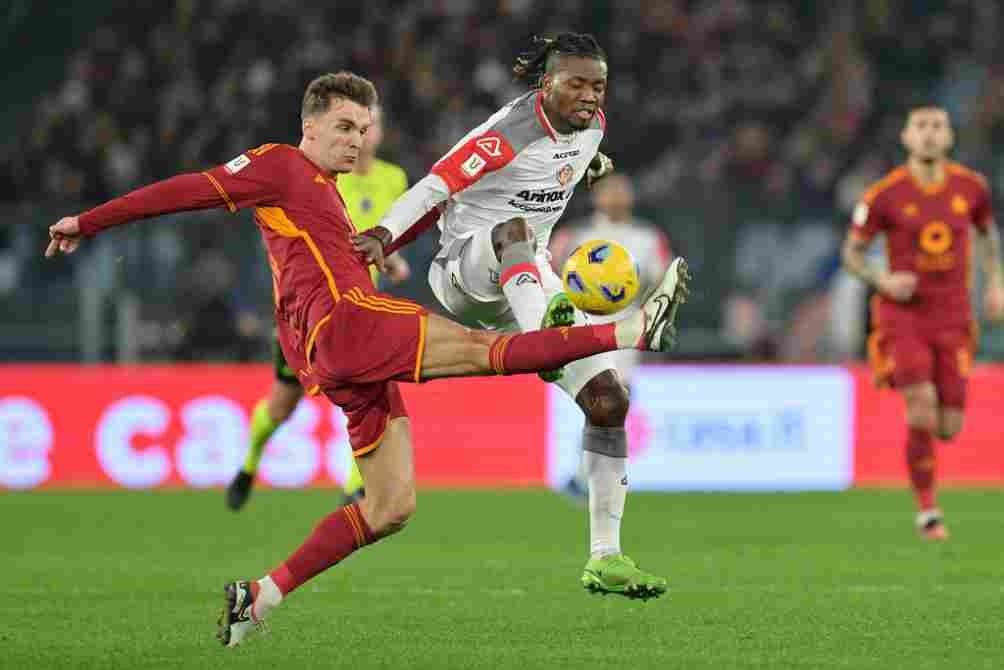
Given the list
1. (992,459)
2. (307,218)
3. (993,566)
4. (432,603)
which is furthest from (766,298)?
(307,218)

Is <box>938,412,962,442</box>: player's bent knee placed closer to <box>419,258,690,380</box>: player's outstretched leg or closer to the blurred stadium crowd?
the blurred stadium crowd

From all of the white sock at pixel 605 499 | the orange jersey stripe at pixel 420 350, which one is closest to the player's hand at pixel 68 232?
the orange jersey stripe at pixel 420 350

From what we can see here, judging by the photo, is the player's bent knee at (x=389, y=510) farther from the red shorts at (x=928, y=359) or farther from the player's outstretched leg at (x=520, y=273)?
the red shorts at (x=928, y=359)

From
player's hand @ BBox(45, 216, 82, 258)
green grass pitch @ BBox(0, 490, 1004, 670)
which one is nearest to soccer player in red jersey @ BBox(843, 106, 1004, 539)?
green grass pitch @ BBox(0, 490, 1004, 670)

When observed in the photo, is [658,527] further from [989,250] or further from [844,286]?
[844,286]

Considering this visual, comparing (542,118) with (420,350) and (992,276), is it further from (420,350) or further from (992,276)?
(992,276)

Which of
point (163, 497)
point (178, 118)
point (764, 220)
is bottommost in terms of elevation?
point (163, 497)

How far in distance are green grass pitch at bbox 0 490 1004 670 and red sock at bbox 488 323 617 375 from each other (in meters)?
0.91

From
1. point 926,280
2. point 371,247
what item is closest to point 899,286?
point 926,280

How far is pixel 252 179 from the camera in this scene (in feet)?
18.9

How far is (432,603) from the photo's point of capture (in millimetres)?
6859

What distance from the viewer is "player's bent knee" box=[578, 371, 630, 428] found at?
6523 mm

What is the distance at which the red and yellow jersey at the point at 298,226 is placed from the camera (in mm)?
5762

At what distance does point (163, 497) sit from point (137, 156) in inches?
209
